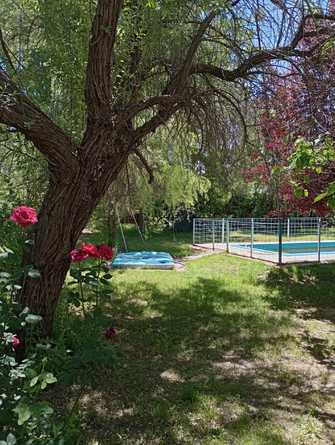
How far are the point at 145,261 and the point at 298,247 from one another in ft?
15.3

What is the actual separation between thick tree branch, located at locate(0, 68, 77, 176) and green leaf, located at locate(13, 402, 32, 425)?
1884 millimetres

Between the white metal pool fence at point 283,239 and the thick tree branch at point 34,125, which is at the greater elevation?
the thick tree branch at point 34,125

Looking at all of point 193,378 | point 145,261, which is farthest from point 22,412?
point 145,261

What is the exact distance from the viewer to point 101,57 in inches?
130

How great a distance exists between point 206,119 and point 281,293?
415 cm

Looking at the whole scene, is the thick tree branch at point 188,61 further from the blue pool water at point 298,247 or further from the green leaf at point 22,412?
the blue pool water at point 298,247

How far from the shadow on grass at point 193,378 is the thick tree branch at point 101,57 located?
1.67 meters

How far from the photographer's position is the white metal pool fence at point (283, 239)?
1128 cm

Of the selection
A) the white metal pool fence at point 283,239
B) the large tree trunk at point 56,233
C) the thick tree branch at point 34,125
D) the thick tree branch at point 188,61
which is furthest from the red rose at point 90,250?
the white metal pool fence at point 283,239

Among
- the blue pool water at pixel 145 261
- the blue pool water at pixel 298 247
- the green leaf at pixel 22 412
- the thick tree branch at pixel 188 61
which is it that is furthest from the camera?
the blue pool water at pixel 298 247

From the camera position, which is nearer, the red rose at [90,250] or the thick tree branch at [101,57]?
the red rose at [90,250]

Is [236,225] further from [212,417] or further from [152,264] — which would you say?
[212,417]

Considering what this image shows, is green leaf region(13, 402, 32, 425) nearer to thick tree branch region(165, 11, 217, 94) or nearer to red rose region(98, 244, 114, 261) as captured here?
red rose region(98, 244, 114, 261)

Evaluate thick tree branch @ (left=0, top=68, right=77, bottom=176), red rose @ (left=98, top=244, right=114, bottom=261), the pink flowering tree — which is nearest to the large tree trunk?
the pink flowering tree
